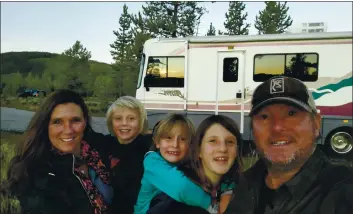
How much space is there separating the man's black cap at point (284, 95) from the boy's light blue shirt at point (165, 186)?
36cm

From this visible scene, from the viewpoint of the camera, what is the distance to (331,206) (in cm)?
100

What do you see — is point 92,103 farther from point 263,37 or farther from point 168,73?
point 263,37

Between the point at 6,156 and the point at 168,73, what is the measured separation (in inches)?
37.7

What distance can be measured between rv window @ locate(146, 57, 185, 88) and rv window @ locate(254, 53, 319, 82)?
1.40ft

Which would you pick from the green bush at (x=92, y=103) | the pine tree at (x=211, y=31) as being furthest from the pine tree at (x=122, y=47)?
the pine tree at (x=211, y=31)

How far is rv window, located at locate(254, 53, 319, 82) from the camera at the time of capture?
133 cm

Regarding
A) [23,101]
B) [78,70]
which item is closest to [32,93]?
[23,101]

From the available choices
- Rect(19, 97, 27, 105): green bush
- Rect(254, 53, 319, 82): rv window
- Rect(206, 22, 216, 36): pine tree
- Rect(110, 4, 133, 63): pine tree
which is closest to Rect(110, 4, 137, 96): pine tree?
Rect(110, 4, 133, 63): pine tree

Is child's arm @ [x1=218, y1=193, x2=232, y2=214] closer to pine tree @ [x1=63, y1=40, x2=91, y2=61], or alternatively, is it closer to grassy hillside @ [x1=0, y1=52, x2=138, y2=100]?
grassy hillside @ [x1=0, y1=52, x2=138, y2=100]

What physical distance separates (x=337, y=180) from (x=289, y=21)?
67 centimetres

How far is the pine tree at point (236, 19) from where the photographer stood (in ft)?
4.57

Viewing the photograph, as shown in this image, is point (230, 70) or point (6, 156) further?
point (6, 156)

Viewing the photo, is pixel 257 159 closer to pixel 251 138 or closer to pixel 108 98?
pixel 251 138

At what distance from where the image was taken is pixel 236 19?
142 centimetres
